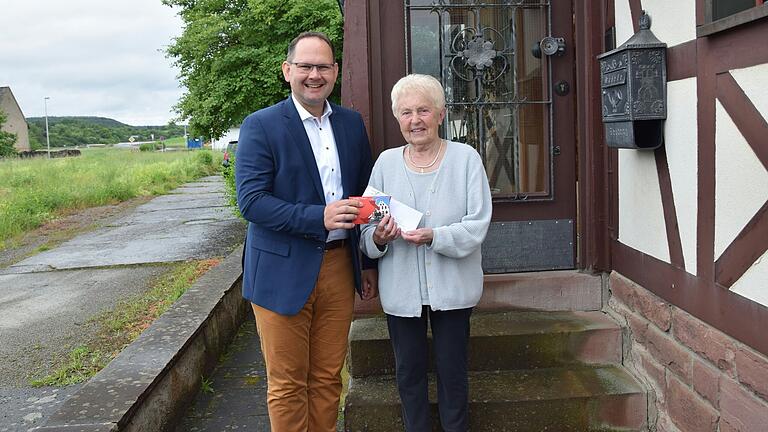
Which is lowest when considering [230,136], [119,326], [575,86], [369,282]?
[119,326]

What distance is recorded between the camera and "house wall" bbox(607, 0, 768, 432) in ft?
7.79

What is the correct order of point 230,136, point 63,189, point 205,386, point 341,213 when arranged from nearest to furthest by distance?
point 341,213
point 205,386
point 63,189
point 230,136

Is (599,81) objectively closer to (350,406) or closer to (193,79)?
(350,406)

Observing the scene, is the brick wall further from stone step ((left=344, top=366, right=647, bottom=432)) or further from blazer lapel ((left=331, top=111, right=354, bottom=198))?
blazer lapel ((left=331, top=111, right=354, bottom=198))

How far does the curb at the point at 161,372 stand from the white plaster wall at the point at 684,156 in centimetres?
259

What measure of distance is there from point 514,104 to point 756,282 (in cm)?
194

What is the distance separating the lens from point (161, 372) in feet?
11.7

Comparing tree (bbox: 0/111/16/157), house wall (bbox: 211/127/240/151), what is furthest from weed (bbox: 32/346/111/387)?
tree (bbox: 0/111/16/157)

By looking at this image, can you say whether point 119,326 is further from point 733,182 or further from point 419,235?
point 733,182

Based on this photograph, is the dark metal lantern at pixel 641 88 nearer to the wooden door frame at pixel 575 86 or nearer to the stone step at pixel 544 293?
the wooden door frame at pixel 575 86

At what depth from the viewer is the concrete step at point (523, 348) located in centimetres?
369

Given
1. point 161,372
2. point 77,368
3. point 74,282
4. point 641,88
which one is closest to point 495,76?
point 641,88

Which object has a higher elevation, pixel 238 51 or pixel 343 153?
pixel 238 51

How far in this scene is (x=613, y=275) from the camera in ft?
12.6
